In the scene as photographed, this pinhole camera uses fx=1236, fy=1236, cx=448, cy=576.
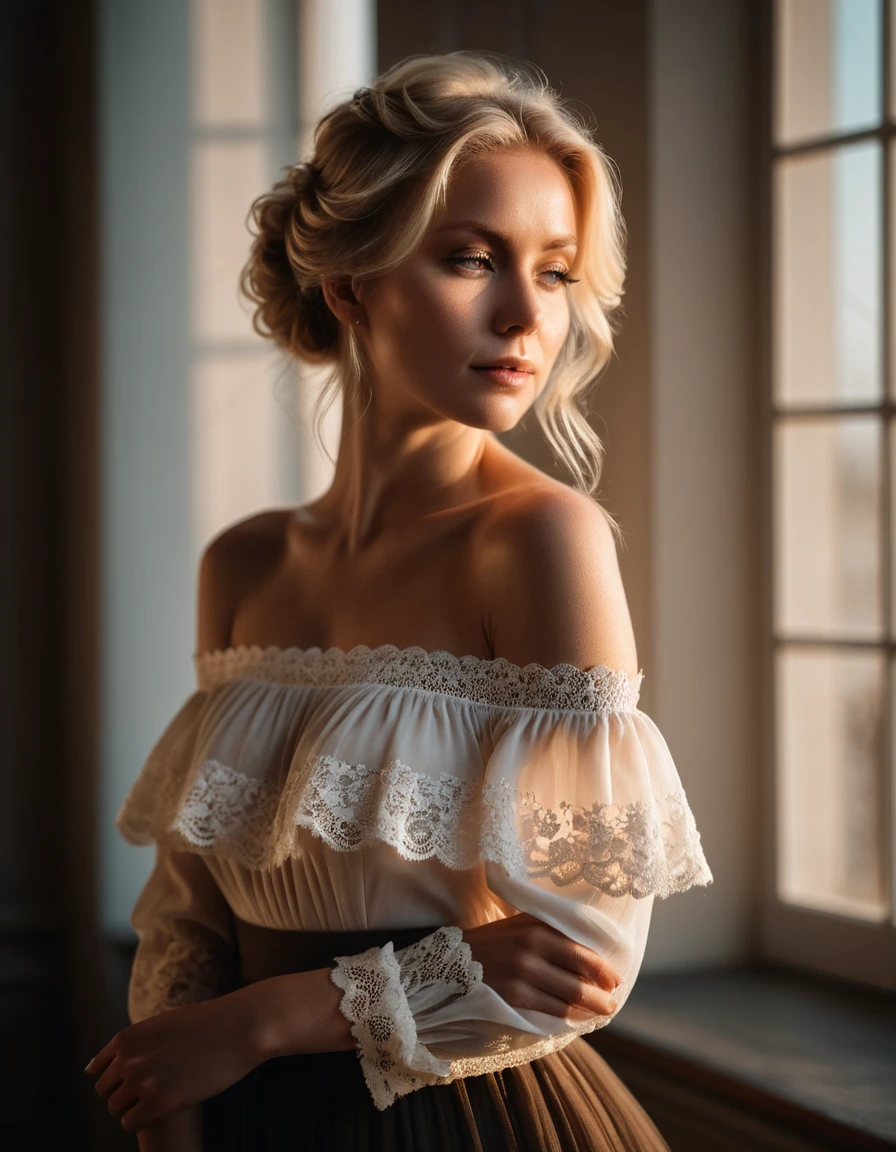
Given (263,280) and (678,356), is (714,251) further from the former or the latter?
(263,280)

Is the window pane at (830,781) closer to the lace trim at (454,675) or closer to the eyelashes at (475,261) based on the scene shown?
the lace trim at (454,675)

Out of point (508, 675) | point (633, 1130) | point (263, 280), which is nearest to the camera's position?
point (508, 675)

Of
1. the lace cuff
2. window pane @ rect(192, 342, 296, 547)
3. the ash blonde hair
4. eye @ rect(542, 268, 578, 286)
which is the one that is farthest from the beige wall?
window pane @ rect(192, 342, 296, 547)

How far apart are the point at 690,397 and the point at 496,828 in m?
0.85

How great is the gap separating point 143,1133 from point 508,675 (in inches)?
22.0

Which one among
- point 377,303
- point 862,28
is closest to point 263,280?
point 377,303

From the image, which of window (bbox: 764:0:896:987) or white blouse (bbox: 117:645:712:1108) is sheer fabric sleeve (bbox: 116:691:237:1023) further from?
window (bbox: 764:0:896:987)

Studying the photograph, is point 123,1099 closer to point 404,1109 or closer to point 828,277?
point 404,1109

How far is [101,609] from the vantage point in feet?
8.24

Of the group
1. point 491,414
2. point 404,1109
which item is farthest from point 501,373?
point 404,1109

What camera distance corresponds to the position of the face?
113 cm

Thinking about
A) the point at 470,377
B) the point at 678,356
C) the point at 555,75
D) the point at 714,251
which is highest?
the point at 555,75

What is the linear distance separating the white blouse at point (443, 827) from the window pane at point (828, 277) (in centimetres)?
80

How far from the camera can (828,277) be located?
1.71 m
